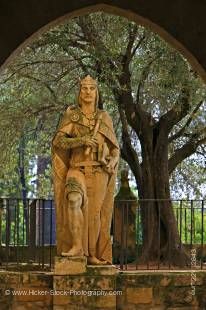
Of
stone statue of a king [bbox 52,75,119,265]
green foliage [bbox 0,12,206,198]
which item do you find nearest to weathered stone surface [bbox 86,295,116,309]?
stone statue of a king [bbox 52,75,119,265]

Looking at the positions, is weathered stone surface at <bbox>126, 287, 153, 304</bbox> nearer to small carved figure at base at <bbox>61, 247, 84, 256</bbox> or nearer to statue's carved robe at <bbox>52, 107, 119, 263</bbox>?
statue's carved robe at <bbox>52, 107, 119, 263</bbox>

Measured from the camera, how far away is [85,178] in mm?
6344

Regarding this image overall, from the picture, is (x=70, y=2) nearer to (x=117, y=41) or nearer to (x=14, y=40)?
(x=14, y=40)

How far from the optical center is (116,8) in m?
5.44

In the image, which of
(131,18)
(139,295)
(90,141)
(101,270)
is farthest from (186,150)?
(131,18)

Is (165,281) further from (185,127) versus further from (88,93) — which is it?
(185,127)

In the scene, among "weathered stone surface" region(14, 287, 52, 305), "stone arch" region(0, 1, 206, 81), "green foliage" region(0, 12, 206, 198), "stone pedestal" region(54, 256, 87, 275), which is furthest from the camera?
"green foliage" region(0, 12, 206, 198)

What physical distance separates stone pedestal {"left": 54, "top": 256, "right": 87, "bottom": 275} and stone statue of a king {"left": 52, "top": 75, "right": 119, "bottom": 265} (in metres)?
0.05

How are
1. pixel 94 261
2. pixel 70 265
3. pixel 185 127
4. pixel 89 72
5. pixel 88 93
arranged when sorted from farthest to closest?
pixel 185 127
pixel 89 72
pixel 88 93
pixel 94 261
pixel 70 265

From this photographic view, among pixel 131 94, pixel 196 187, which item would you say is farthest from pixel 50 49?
pixel 196 187

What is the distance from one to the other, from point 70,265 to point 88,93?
144 cm

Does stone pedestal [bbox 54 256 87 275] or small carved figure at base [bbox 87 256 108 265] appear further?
small carved figure at base [bbox 87 256 108 265]

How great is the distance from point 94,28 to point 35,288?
4829mm

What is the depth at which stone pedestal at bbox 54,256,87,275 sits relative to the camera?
20.3 feet
